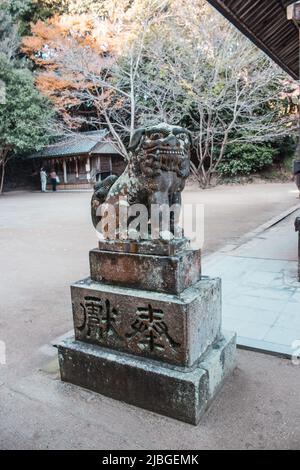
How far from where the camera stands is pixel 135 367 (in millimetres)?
2436

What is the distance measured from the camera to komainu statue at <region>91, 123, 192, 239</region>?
7.98 feet

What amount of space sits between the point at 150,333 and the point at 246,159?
20942mm

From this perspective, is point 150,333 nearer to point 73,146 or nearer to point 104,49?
point 104,49

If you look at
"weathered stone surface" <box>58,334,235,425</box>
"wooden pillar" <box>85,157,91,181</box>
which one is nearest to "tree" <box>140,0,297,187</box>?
"wooden pillar" <box>85,157,91,181</box>

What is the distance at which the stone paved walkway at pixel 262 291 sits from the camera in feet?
11.0

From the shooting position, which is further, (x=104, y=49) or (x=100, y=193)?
(x=104, y=49)

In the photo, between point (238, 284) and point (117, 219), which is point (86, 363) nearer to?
point (117, 219)

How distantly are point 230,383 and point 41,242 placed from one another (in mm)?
6471

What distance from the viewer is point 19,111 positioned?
21.9 meters

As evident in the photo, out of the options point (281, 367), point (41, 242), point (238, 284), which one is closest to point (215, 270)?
point (238, 284)

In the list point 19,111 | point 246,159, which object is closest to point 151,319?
point 246,159

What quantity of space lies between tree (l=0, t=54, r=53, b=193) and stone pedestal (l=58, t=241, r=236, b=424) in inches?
818

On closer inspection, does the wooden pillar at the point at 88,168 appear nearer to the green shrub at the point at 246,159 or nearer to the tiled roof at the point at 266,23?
the green shrub at the point at 246,159

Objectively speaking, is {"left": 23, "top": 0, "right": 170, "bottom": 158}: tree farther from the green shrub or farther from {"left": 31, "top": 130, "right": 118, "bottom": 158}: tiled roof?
the green shrub
